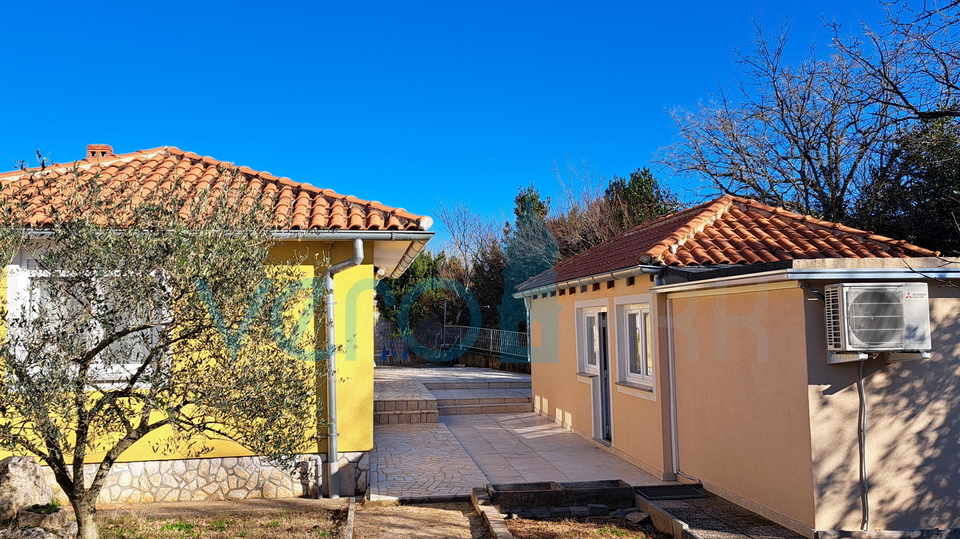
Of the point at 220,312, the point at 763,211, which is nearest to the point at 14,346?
the point at 220,312

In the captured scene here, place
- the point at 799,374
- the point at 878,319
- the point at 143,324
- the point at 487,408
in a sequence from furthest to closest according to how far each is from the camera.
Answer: the point at 487,408 < the point at 799,374 < the point at 878,319 < the point at 143,324

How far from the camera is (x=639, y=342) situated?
1102 cm

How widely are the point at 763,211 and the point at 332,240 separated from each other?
7761 mm

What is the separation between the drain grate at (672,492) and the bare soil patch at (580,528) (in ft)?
2.48

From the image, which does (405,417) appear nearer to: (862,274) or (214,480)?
(214,480)

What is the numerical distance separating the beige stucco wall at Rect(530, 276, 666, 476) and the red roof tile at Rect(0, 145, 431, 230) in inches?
164

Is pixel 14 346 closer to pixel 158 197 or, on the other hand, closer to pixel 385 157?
pixel 158 197

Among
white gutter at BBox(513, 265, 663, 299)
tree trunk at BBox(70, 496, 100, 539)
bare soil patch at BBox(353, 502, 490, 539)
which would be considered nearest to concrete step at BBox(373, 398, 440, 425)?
white gutter at BBox(513, 265, 663, 299)

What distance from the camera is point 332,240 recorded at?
8.80 m

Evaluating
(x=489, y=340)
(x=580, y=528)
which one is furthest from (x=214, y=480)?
(x=489, y=340)

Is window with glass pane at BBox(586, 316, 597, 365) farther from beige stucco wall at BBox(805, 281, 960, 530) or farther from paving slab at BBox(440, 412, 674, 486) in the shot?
beige stucco wall at BBox(805, 281, 960, 530)

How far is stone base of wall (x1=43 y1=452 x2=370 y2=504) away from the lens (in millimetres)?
8641

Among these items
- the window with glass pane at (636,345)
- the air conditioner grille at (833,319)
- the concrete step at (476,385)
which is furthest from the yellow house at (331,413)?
the concrete step at (476,385)

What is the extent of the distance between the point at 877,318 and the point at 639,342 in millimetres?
4857
